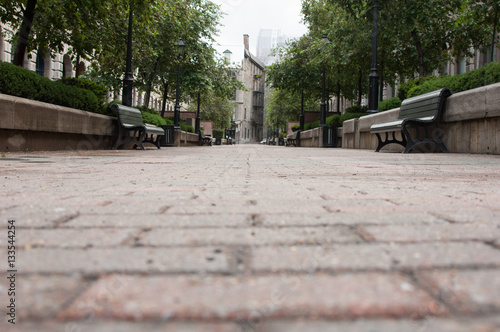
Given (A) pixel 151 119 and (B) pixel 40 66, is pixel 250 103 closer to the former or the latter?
(B) pixel 40 66

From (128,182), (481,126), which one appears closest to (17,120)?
(128,182)

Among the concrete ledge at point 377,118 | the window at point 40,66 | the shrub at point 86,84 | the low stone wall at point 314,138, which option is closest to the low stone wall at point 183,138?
the low stone wall at point 314,138

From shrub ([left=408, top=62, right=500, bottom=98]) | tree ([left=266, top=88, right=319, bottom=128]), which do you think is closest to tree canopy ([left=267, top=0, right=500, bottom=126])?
shrub ([left=408, top=62, right=500, bottom=98])

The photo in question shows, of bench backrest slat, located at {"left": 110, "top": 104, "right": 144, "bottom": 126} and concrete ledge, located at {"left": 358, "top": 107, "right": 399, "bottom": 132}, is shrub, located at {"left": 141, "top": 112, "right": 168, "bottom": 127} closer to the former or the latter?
bench backrest slat, located at {"left": 110, "top": 104, "right": 144, "bottom": 126}

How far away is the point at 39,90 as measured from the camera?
8539 millimetres

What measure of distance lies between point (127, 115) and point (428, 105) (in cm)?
824

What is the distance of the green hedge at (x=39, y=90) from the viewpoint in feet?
24.8

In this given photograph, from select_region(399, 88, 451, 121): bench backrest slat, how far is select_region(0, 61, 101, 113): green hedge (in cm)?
833

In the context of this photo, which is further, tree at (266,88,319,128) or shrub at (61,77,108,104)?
tree at (266,88,319,128)

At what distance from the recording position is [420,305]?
831mm

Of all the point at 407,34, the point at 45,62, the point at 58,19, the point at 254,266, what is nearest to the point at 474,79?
the point at 254,266

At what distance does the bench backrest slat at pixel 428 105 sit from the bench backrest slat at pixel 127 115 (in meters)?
7.80

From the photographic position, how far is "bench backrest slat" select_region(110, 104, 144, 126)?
11484mm

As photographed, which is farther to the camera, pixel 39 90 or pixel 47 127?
pixel 39 90
